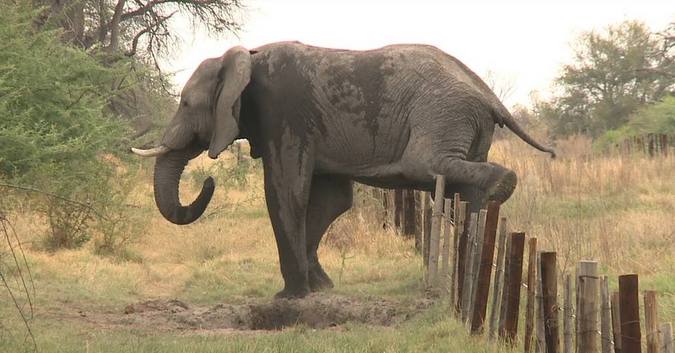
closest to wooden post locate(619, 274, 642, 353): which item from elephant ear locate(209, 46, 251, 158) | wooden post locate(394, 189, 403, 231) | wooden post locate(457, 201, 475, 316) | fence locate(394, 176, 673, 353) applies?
fence locate(394, 176, 673, 353)

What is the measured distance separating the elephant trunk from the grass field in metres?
0.90

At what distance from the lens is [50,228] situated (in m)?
12.2

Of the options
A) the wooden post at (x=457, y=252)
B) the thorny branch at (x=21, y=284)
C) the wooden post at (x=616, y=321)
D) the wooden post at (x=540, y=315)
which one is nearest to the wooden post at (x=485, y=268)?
the wooden post at (x=457, y=252)

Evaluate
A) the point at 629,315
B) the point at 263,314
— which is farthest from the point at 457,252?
the point at 629,315

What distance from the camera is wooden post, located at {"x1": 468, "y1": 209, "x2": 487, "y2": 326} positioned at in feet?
19.5

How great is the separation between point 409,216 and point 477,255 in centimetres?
570

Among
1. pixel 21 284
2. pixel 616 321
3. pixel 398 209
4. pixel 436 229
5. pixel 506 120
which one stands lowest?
pixel 21 284

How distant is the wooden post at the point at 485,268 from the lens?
5.70 meters

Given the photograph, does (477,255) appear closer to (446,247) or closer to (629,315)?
(446,247)

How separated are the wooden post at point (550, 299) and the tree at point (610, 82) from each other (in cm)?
3246

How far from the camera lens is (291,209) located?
8.02 metres

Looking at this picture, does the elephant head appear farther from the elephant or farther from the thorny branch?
the thorny branch

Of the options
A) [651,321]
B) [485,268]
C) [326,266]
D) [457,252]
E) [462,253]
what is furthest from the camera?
[326,266]

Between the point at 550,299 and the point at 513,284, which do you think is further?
the point at 513,284
